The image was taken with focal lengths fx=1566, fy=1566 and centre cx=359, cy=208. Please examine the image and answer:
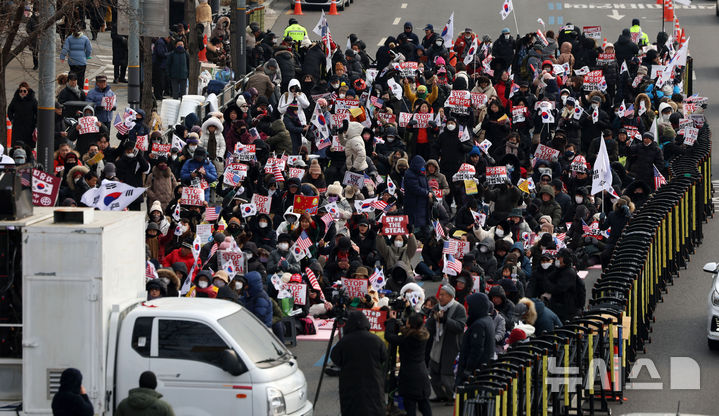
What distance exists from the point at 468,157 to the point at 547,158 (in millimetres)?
1454

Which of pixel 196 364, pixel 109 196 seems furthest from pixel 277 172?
pixel 196 364

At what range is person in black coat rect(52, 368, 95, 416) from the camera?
43.8 ft

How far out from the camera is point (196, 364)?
1505cm

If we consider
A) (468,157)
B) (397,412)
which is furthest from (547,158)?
(397,412)

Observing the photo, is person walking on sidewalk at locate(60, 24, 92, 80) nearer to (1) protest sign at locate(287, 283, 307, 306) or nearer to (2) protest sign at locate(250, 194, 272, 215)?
(2) protest sign at locate(250, 194, 272, 215)

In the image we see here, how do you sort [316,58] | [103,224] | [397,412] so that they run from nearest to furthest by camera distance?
[103,224], [397,412], [316,58]

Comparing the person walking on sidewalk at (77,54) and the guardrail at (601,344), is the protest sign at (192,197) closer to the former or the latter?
the guardrail at (601,344)

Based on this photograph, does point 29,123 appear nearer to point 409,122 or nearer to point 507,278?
point 409,122

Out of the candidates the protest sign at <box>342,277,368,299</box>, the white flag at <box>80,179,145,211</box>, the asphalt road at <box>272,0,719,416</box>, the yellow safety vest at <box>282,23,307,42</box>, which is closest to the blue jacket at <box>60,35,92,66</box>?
the yellow safety vest at <box>282,23,307,42</box>

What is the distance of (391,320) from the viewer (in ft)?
59.0

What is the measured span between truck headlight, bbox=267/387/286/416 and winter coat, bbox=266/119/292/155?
43.7 ft

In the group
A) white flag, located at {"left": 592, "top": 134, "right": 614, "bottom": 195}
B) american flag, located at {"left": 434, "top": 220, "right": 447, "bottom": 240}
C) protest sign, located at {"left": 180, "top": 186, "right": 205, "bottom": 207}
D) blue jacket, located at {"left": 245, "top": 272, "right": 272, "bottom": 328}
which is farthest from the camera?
white flag, located at {"left": 592, "top": 134, "right": 614, "bottom": 195}

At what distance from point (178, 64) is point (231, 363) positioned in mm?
19224

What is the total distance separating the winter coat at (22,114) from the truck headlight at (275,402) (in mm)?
13857
